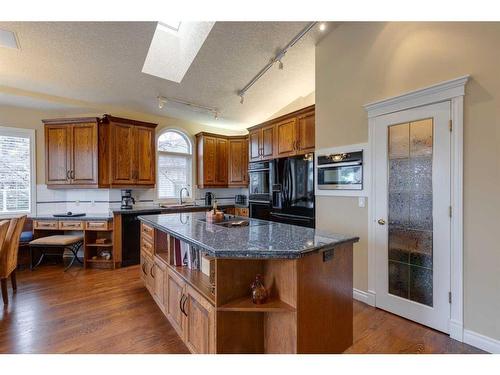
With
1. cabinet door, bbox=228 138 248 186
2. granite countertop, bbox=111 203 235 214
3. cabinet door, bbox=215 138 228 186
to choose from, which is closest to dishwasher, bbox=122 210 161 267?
granite countertop, bbox=111 203 235 214

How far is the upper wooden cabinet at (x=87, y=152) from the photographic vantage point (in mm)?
4059

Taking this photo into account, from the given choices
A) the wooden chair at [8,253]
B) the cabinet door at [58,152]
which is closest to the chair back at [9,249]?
the wooden chair at [8,253]

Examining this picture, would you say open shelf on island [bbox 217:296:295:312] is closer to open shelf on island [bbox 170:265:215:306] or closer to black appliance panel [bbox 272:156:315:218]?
open shelf on island [bbox 170:265:215:306]

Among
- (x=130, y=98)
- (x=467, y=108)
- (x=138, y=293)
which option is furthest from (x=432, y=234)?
(x=130, y=98)

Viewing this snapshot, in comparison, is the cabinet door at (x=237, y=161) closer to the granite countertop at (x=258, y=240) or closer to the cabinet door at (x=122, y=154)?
the cabinet door at (x=122, y=154)

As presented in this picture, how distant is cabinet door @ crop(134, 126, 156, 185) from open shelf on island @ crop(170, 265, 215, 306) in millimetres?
2719

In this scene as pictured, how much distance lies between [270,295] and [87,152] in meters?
3.91

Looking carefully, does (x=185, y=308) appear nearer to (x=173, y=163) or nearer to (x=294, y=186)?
(x=294, y=186)

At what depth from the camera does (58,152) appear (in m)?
4.14

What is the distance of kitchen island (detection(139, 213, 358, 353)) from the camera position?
58.8 inches

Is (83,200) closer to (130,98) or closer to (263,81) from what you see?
(130,98)

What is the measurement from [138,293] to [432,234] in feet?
10.5

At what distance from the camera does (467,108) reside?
2.00 m

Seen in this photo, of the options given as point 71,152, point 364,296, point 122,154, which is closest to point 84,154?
point 71,152
